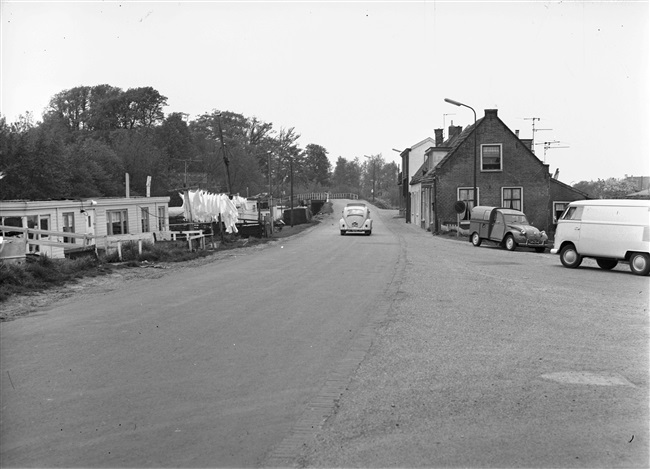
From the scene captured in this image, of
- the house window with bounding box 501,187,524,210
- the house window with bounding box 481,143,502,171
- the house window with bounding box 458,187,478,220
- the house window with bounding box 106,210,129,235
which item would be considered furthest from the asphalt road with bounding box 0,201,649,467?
the house window with bounding box 481,143,502,171

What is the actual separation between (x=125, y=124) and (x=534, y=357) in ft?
245

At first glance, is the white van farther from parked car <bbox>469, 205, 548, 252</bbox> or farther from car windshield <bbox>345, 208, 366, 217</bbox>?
car windshield <bbox>345, 208, 366, 217</bbox>

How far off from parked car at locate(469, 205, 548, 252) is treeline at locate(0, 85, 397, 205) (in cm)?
1394

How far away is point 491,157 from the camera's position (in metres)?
49.5

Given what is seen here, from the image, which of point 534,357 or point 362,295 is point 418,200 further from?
point 534,357

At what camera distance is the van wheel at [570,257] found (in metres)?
22.0

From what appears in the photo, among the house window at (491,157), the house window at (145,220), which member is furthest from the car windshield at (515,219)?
the house window at (145,220)

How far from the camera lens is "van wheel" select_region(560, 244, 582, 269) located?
72.0ft

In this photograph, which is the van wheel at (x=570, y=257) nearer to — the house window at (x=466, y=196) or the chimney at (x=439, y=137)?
the house window at (x=466, y=196)

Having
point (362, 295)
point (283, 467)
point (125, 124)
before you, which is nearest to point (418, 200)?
point (125, 124)

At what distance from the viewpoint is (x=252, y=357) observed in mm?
8438

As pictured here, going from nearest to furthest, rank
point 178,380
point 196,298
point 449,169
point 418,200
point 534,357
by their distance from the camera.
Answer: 1. point 178,380
2. point 534,357
3. point 196,298
4. point 449,169
5. point 418,200

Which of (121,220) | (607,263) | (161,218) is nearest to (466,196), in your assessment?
(161,218)

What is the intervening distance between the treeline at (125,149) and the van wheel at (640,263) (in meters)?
23.9
